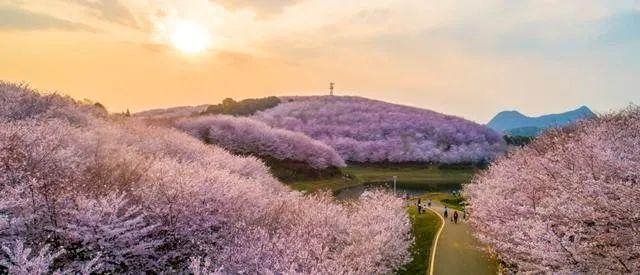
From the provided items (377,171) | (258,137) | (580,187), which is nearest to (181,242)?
(580,187)

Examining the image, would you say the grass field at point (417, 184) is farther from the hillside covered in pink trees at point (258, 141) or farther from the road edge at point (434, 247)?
the hillside covered in pink trees at point (258, 141)

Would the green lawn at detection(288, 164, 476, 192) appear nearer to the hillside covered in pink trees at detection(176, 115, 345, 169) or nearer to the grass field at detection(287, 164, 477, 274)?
the grass field at detection(287, 164, 477, 274)

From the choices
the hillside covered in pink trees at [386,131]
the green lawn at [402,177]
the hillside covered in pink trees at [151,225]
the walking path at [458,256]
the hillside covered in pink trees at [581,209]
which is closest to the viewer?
the hillside covered in pink trees at [581,209]

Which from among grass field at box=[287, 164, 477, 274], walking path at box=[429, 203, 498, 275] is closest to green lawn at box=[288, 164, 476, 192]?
grass field at box=[287, 164, 477, 274]

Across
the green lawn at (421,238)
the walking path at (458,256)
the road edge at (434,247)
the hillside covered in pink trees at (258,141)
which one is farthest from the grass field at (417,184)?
the hillside covered in pink trees at (258,141)

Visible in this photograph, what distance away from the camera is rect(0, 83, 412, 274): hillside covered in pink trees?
76.3ft

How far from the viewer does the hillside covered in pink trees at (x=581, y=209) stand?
68.9 ft

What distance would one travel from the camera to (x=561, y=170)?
105ft

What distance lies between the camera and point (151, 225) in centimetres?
2591

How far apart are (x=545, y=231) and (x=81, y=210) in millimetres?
20519

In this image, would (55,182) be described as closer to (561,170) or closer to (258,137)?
(561,170)

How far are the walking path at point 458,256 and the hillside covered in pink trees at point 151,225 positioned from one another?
320cm

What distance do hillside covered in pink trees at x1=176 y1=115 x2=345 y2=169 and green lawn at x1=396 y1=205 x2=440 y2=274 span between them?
44513 mm

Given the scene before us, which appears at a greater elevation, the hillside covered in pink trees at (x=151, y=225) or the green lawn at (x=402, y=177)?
the hillside covered in pink trees at (x=151, y=225)
